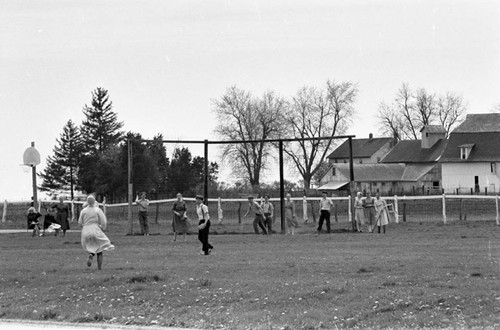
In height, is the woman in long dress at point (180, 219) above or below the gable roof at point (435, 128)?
below

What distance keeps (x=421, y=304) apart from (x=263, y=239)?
18.9m

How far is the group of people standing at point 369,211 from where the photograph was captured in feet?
125

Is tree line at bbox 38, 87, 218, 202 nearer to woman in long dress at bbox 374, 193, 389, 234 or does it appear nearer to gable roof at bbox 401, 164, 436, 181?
woman in long dress at bbox 374, 193, 389, 234

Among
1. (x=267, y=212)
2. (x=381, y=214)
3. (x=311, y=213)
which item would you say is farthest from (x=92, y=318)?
(x=311, y=213)

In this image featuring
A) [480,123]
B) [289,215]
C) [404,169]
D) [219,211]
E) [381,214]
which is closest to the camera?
[381,214]

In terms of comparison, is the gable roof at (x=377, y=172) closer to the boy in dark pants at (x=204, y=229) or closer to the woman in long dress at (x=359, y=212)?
the woman in long dress at (x=359, y=212)

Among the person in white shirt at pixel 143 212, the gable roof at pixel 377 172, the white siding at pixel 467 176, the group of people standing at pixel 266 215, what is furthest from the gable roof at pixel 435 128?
the person in white shirt at pixel 143 212

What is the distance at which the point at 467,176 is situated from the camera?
114562 millimetres

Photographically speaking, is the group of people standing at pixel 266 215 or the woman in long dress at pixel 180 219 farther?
the group of people standing at pixel 266 215

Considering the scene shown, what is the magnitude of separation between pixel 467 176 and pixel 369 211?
7722 centimetres

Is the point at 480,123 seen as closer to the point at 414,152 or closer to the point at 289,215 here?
the point at 414,152

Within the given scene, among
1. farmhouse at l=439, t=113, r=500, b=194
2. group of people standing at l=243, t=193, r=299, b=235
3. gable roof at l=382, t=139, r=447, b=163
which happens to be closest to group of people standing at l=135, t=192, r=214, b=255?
group of people standing at l=243, t=193, r=299, b=235

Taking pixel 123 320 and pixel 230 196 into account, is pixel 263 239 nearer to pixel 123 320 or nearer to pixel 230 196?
pixel 230 196

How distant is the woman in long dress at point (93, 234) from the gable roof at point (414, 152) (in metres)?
110
